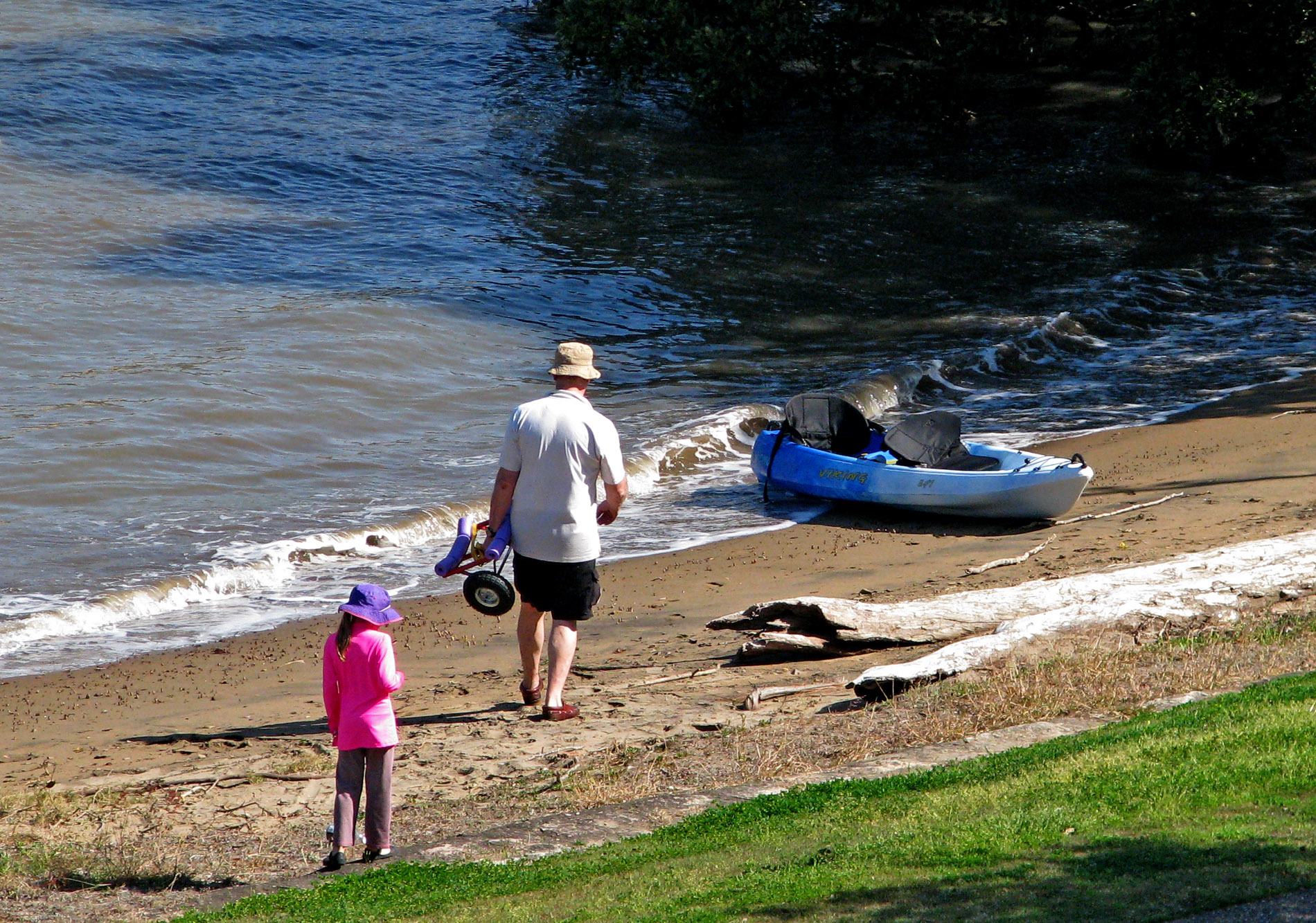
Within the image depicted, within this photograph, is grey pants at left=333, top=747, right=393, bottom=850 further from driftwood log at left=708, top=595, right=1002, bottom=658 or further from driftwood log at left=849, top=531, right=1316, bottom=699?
driftwood log at left=708, top=595, right=1002, bottom=658

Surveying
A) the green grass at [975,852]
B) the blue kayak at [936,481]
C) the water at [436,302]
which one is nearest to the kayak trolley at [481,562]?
the green grass at [975,852]

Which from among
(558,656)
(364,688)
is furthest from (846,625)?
(364,688)

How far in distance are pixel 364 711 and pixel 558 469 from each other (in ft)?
6.06

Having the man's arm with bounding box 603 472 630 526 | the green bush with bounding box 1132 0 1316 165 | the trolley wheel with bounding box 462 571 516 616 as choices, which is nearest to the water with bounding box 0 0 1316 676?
the green bush with bounding box 1132 0 1316 165

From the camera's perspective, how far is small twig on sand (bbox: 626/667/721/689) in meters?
7.62

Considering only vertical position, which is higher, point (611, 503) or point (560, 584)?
point (611, 503)

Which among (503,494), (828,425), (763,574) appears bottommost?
(763,574)

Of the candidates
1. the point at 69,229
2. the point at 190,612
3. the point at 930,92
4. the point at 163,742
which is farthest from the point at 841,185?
the point at 163,742

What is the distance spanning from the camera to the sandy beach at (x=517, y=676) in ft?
20.2

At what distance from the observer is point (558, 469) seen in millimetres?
6559

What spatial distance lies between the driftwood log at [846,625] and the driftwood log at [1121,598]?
0.17m

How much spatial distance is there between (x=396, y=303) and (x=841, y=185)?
11.8 m

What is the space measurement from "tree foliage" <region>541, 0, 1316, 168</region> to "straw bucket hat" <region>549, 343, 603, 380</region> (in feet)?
58.5

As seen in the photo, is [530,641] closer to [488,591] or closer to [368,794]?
[488,591]
